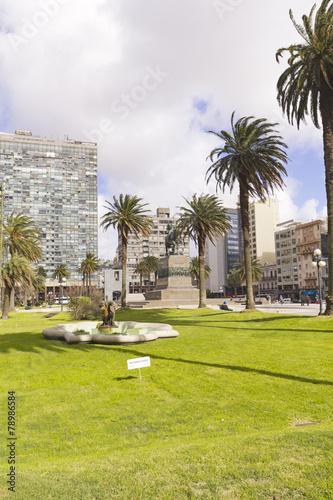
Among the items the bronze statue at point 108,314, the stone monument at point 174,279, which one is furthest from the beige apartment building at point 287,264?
the bronze statue at point 108,314

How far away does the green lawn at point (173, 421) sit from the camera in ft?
14.3

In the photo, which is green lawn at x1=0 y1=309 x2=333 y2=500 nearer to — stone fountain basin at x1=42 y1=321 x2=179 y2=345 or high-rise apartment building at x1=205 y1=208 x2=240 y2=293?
stone fountain basin at x1=42 y1=321 x2=179 y2=345

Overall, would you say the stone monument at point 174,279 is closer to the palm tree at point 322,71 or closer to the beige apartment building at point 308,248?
the palm tree at point 322,71

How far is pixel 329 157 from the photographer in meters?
21.2

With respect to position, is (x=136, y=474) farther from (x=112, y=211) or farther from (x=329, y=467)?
(x=112, y=211)

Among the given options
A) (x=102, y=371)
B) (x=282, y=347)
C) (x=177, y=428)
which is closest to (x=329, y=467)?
(x=177, y=428)

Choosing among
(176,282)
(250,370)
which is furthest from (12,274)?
(250,370)

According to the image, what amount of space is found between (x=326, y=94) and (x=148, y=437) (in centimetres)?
2231

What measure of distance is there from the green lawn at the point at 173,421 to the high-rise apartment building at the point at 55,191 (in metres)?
140

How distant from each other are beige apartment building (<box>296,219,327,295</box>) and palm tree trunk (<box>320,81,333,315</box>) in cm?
8565

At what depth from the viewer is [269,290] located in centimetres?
14062

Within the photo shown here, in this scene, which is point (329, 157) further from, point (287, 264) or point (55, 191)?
point (55, 191)

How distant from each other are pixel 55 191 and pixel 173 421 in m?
155

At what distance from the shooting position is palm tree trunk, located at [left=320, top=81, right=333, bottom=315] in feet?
67.4
